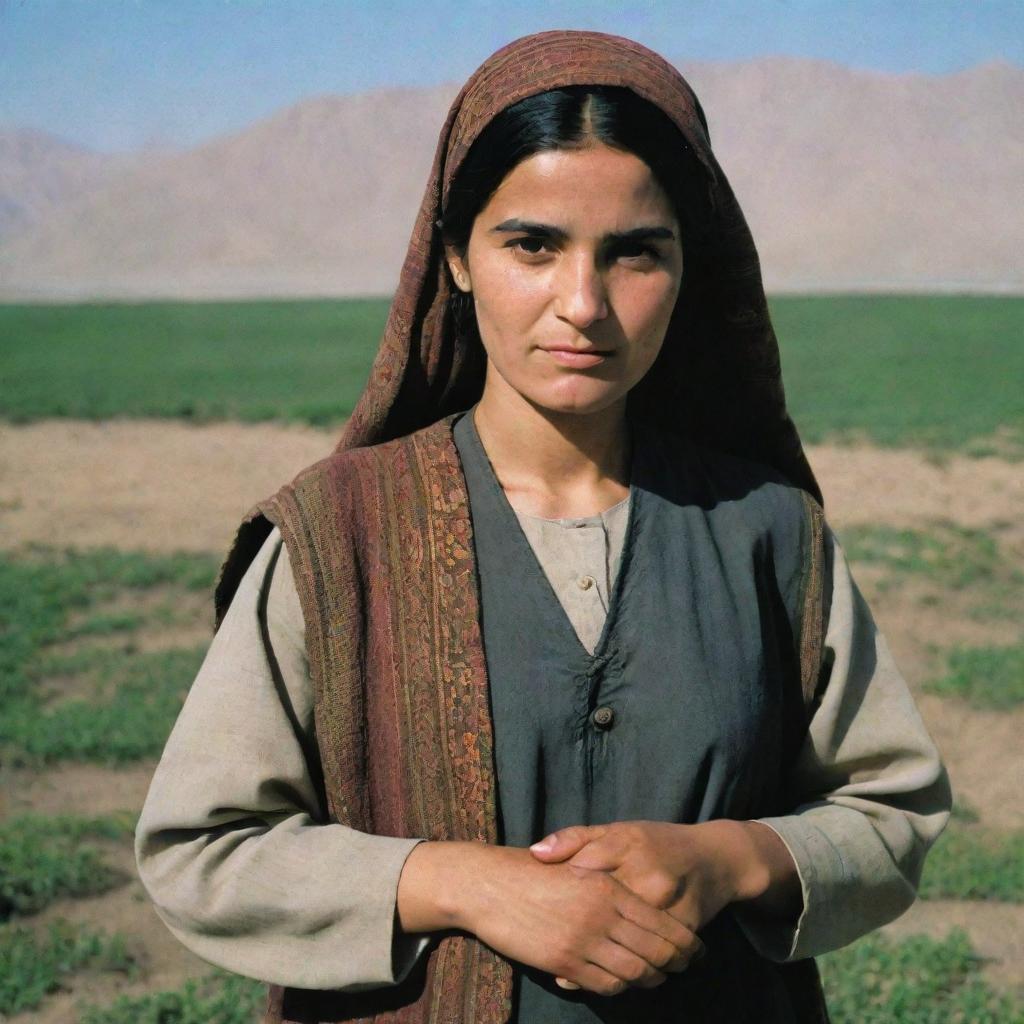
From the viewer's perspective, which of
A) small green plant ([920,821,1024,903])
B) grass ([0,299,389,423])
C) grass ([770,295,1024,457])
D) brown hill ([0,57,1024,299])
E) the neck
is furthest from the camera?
brown hill ([0,57,1024,299])

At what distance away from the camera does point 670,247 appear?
5.47 feet

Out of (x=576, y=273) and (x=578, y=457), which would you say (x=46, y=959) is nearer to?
(x=578, y=457)

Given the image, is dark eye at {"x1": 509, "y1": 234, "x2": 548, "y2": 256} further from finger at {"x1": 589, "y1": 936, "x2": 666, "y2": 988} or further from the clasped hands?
finger at {"x1": 589, "y1": 936, "x2": 666, "y2": 988}

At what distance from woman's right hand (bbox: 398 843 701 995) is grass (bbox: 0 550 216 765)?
160 inches

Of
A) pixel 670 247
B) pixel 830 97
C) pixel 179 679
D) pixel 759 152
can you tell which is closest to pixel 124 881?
pixel 179 679

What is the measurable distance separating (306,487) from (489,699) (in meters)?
0.33

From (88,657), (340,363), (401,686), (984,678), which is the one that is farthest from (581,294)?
(340,363)

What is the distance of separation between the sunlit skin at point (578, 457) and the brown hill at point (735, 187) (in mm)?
42729

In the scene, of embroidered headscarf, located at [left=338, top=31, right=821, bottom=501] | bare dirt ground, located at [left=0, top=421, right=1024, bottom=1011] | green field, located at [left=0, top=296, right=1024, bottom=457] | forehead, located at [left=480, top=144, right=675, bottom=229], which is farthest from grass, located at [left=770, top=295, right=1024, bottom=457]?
forehead, located at [left=480, top=144, right=675, bottom=229]

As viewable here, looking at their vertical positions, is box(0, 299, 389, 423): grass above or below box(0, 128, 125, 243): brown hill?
below

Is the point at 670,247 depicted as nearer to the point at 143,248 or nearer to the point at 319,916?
the point at 319,916

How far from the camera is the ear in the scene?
1.78 meters

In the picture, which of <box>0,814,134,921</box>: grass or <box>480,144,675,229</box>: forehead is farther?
<box>0,814,134,921</box>: grass

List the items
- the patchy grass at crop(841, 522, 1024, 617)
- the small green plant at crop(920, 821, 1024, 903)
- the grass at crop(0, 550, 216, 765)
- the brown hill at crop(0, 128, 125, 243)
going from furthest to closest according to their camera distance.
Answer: the brown hill at crop(0, 128, 125, 243), the patchy grass at crop(841, 522, 1024, 617), the grass at crop(0, 550, 216, 765), the small green plant at crop(920, 821, 1024, 903)
